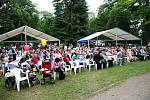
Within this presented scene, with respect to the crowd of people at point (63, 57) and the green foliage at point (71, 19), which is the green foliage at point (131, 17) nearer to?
the green foliage at point (71, 19)

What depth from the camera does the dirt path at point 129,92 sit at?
998cm

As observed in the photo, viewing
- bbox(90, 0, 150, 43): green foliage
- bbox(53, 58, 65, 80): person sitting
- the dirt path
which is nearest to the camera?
the dirt path

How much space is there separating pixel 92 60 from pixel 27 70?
730 centimetres

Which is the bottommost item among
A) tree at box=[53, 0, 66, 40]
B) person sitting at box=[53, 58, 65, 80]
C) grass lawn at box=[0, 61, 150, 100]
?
grass lawn at box=[0, 61, 150, 100]

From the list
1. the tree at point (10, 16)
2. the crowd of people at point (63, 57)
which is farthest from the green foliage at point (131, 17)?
the tree at point (10, 16)

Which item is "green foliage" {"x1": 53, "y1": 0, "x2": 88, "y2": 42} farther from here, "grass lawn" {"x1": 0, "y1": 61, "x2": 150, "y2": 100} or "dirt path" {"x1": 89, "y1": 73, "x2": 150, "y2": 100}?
"dirt path" {"x1": 89, "y1": 73, "x2": 150, "y2": 100}

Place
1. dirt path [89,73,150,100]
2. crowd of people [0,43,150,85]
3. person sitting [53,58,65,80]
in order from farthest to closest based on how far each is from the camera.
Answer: crowd of people [0,43,150,85], person sitting [53,58,65,80], dirt path [89,73,150,100]

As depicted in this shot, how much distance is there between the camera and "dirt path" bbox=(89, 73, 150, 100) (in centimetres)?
998

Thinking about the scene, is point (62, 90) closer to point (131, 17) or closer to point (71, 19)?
point (131, 17)

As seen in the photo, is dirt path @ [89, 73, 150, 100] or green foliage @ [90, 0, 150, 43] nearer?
dirt path @ [89, 73, 150, 100]

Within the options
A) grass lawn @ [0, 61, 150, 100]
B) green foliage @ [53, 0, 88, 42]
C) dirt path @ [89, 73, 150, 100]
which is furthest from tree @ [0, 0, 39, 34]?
dirt path @ [89, 73, 150, 100]

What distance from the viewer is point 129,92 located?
1091 cm

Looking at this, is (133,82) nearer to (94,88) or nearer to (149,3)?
(94,88)

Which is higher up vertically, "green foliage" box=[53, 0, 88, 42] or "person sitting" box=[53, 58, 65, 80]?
"green foliage" box=[53, 0, 88, 42]
